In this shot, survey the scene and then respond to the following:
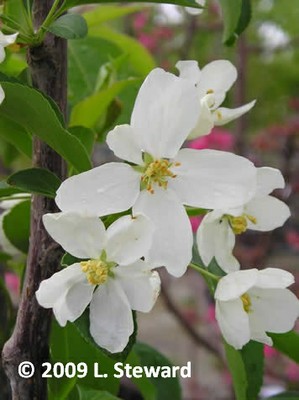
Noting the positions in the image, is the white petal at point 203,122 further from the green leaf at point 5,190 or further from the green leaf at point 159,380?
the green leaf at point 159,380

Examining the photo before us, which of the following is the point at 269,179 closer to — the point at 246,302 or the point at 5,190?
the point at 246,302

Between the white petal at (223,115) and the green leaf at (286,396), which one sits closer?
the white petal at (223,115)

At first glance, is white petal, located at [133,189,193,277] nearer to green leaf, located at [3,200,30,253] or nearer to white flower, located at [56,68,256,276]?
white flower, located at [56,68,256,276]

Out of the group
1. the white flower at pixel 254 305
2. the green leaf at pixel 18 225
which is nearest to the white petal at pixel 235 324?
the white flower at pixel 254 305

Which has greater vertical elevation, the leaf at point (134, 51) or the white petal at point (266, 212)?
the white petal at point (266, 212)

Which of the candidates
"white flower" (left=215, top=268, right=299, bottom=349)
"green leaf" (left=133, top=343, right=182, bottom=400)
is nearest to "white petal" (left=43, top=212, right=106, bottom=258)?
"white flower" (left=215, top=268, right=299, bottom=349)

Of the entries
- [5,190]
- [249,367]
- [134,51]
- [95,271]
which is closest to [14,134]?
[5,190]
